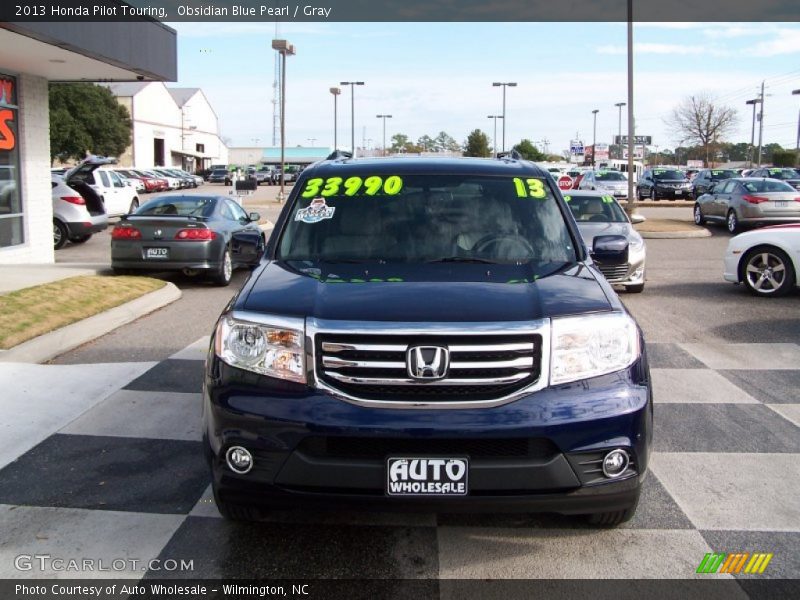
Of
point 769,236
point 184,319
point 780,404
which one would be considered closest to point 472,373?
point 780,404

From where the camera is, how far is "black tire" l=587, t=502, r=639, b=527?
3.90 metres

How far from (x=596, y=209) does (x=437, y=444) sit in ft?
36.3

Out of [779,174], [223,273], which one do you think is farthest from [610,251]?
[779,174]

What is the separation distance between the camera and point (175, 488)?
4.60 m

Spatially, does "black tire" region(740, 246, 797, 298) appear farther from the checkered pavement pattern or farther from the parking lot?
the checkered pavement pattern

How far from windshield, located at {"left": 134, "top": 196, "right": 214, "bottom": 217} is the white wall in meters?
2.97

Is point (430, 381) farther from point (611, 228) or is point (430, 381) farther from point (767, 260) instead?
point (611, 228)

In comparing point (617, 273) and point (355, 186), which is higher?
point (355, 186)

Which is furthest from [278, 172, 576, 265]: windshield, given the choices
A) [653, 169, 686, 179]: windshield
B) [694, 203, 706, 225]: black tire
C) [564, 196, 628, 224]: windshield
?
[653, 169, 686, 179]: windshield

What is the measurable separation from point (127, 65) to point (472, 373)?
→ 1242cm

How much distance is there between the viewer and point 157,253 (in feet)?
41.4

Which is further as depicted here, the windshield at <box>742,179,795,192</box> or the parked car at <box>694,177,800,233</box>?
the windshield at <box>742,179,795,192</box>

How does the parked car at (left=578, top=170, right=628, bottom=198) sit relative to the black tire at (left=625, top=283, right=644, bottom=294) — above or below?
above

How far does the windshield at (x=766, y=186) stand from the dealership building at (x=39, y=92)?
613 inches
